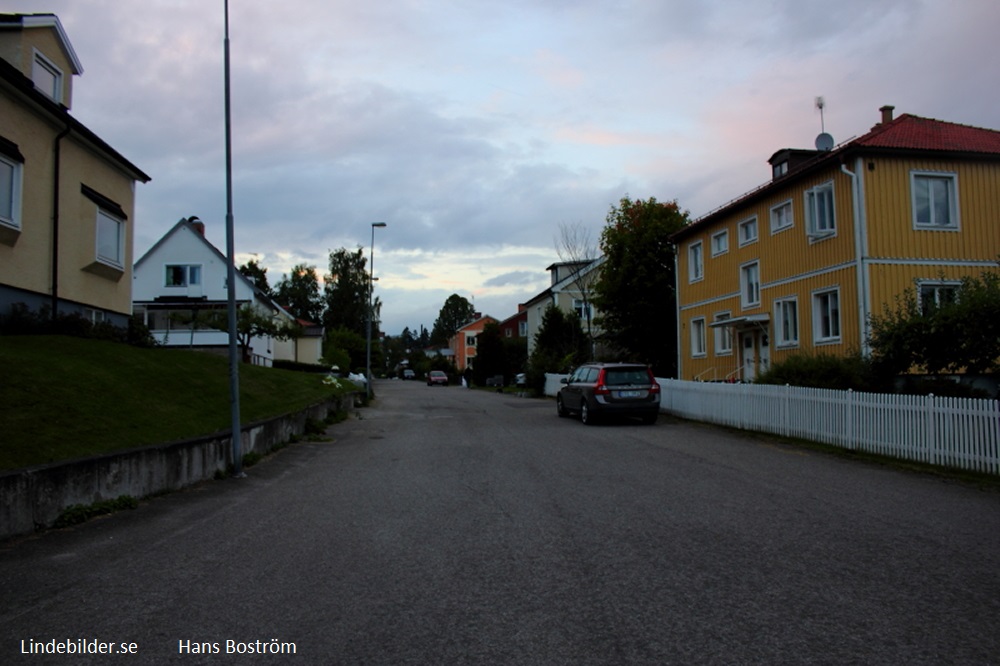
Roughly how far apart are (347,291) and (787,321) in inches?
2360

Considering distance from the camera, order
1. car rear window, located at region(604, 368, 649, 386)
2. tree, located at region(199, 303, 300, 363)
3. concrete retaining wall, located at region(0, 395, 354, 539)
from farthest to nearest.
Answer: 1. tree, located at region(199, 303, 300, 363)
2. car rear window, located at region(604, 368, 649, 386)
3. concrete retaining wall, located at region(0, 395, 354, 539)

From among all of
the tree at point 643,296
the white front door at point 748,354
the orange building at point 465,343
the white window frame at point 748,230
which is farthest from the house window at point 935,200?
the orange building at point 465,343

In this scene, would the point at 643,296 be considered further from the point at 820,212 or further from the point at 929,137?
the point at 929,137

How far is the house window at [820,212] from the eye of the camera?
64.3 feet

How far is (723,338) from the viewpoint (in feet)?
86.4

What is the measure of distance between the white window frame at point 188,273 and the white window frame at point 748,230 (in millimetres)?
32576

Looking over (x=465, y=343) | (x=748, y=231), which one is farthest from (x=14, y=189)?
(x=465, y=343)

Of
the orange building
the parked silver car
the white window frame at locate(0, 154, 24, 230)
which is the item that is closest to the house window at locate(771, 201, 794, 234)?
the parked silver car

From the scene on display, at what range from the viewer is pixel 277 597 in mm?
4934

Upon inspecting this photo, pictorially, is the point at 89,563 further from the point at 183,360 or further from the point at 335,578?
the point at 183,360

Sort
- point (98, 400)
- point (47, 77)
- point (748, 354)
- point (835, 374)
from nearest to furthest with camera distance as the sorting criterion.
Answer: point (98, 400), point (835, 374), point (47, 77), point (748, 354)

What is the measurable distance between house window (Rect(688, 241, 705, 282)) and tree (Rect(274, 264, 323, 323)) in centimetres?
6406

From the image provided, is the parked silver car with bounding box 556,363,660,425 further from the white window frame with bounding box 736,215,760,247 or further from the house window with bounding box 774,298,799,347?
the white window frame with bounding box 736,215,760,247

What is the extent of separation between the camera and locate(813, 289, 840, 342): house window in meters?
19.5
